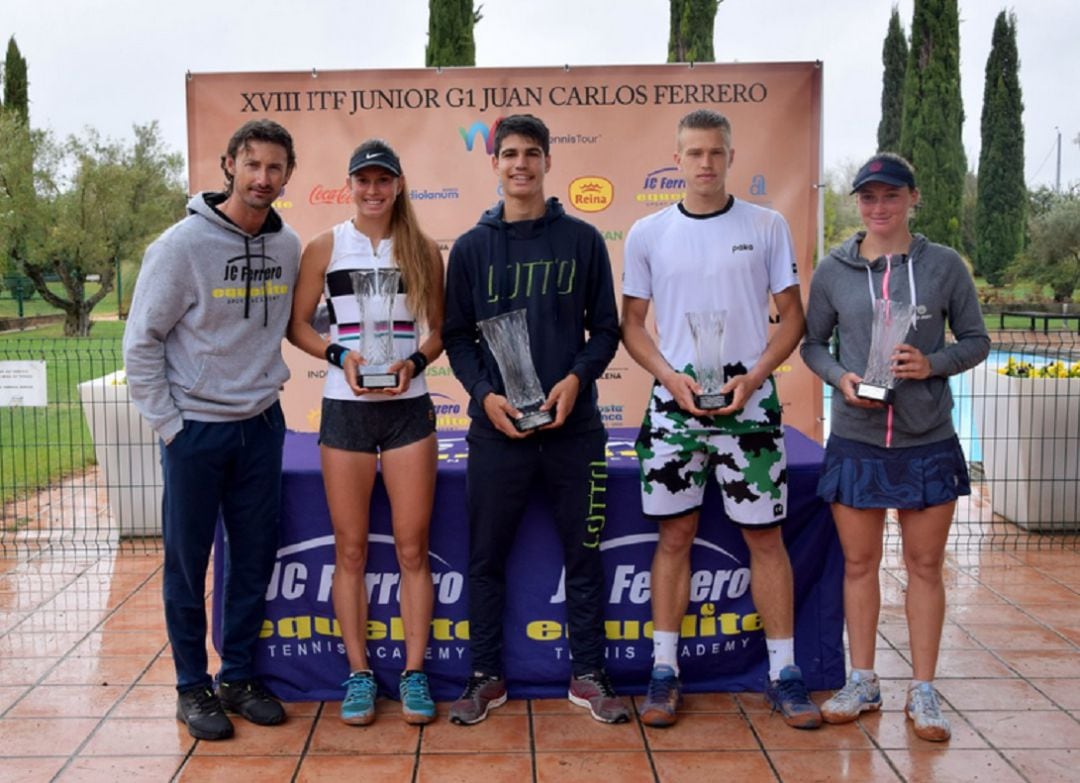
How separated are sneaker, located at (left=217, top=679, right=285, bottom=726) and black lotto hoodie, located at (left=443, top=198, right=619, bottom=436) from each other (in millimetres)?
1106

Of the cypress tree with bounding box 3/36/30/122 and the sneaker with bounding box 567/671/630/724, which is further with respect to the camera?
the cypress tree with bounding box 3/36/30/122

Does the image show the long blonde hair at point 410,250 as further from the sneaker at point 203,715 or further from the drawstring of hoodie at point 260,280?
the sneaker at point 203,715

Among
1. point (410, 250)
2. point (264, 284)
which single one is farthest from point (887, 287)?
point (264, 284)

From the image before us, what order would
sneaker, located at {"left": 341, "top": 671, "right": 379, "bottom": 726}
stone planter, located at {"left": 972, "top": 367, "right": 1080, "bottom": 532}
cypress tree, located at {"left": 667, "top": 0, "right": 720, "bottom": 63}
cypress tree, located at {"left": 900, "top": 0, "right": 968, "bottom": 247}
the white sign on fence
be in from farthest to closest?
cypress tree, located at {"left": 900, "top": 0, "right": 968, "bottom": 247}, cypress tree, located at {"left": 667, "top": 0, "right": 720, "bottom": 63}, stone planter, located at {"left": 972, "top": 367, "right": 1080, "bottom": 532}, the white sign on fence, sneaker, located at {"left": 341, "top": 671, "right": 379, "bottom": 726}

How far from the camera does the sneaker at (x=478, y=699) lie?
3445 millimetres

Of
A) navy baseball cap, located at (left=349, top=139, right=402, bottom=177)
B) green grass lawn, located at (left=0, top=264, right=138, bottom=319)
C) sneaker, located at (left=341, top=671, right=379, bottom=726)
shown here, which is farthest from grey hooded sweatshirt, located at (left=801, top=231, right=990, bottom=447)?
green grass lawn, located at (left=0, top=264, right=138, bottom=319)

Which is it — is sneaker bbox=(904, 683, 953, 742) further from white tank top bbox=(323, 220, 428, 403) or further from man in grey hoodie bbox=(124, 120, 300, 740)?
man in grey hoodie bbox=(124, 120, 300, 740)

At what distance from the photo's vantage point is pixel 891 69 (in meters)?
28.5

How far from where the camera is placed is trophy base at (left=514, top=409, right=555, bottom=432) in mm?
3152

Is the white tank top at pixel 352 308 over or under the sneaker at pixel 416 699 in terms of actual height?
over

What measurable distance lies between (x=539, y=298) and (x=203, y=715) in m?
1.64

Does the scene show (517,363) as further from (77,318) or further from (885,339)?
(77,318)

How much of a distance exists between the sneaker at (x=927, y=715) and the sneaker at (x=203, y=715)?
6.88ft

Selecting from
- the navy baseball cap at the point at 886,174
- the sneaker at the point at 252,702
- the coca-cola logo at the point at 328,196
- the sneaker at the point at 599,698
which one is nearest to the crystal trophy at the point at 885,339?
the navy baseball cap at the point at 886,174
